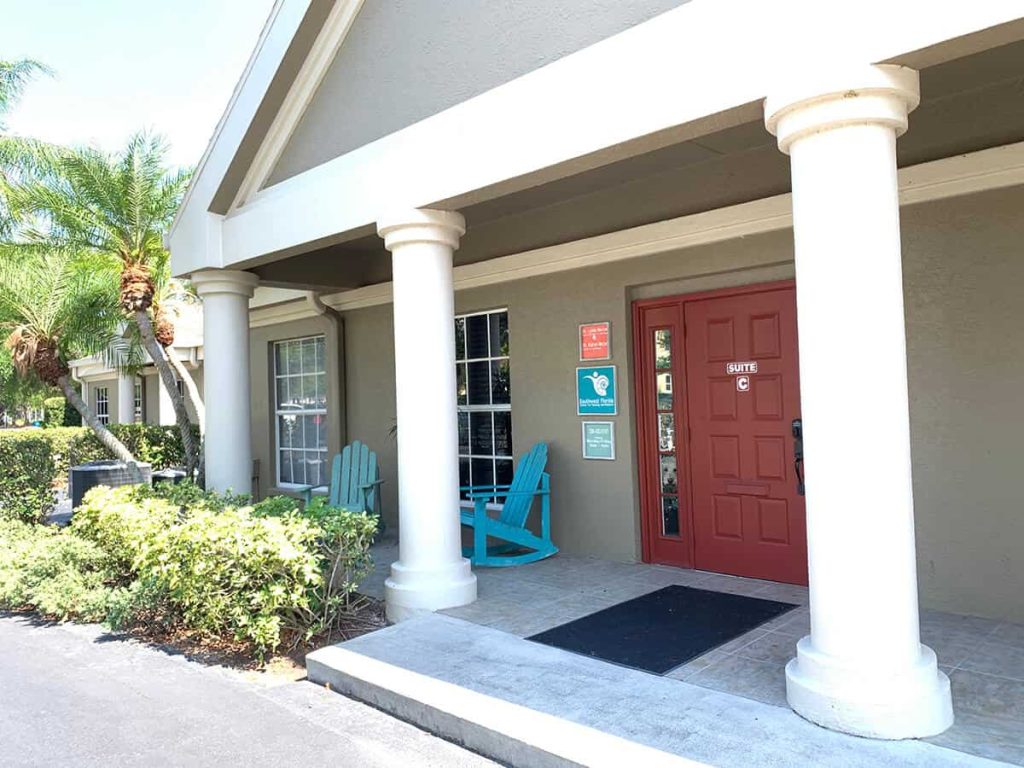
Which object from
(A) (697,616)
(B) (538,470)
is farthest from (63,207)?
(A) (697,616)

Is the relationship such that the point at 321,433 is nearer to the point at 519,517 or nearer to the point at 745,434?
the point at 519,517

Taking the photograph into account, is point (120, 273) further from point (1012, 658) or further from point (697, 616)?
point (1012, 658)

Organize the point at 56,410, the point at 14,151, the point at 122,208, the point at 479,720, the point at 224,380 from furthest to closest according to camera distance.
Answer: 1. the point at 56,410
2. the point at 14,151
3. the point at 122,208
4. the point at 224,380
5. the point at 479,720

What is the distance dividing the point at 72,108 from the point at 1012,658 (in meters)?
13.7

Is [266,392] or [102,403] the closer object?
[266,392]

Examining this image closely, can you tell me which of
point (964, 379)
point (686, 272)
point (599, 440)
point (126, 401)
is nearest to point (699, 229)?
point (686, 272)

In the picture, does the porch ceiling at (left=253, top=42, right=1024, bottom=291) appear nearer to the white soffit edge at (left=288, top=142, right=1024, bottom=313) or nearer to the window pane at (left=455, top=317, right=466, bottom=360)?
the white soffit edge at (left=288, top=142, right=1024, bottom=313)

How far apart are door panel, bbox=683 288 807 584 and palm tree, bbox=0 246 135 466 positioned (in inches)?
306

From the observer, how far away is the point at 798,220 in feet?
11.2

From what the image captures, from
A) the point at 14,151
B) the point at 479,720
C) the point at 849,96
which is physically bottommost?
the point at 479,720

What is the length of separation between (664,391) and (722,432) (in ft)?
2.12

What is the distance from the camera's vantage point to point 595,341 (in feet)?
22.0

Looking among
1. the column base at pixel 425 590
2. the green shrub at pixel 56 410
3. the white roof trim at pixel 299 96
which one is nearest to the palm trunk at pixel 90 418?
the white roof trim at pixel 299 96

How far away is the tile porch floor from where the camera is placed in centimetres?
330
